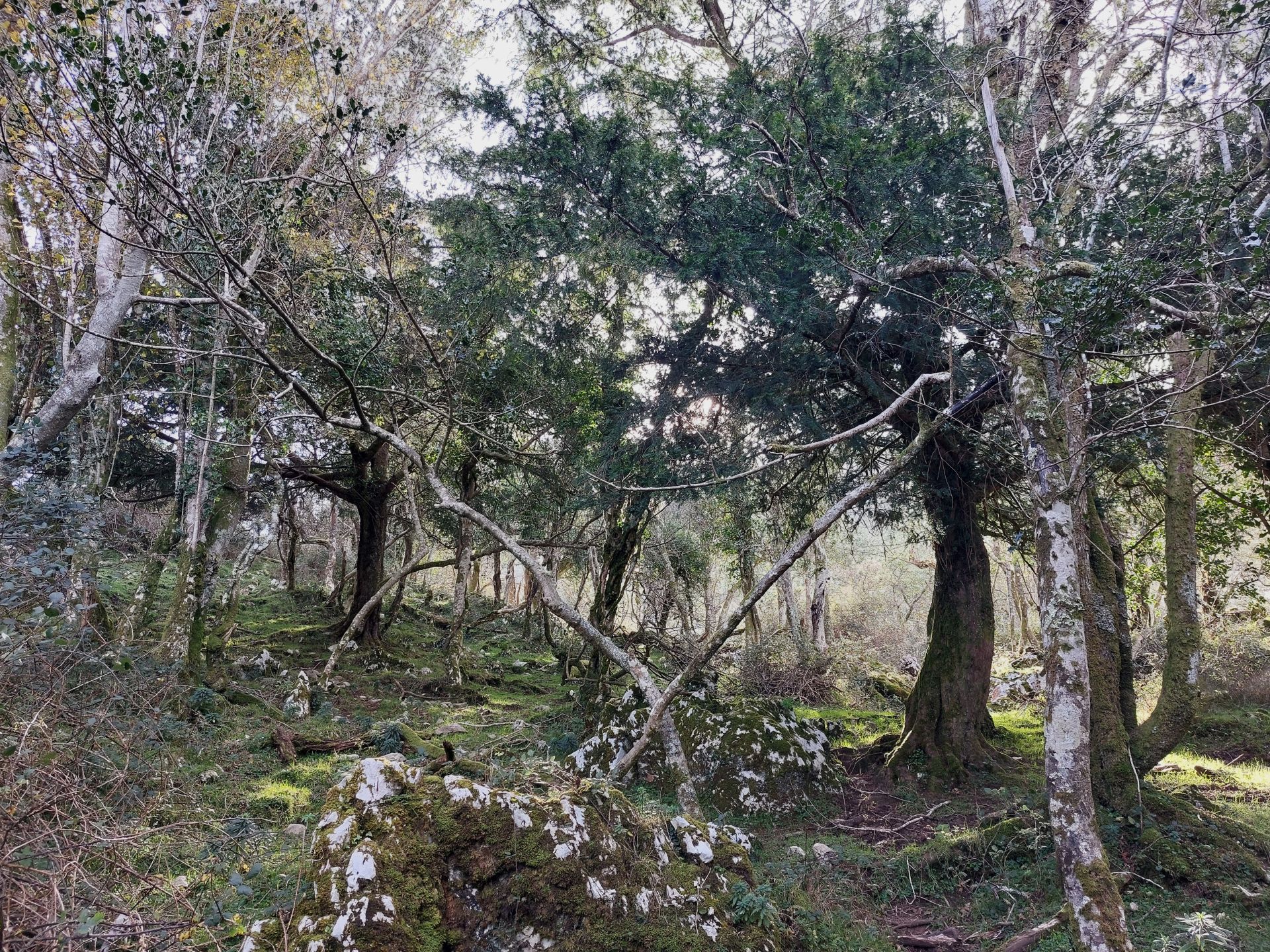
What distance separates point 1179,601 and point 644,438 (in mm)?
5997

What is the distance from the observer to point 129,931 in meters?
2.74

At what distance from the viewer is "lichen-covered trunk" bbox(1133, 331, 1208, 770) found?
5801 mm

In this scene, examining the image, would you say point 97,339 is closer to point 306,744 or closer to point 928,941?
point 306,744

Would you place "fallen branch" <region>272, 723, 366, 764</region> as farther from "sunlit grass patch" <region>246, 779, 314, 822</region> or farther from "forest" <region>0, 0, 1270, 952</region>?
"sunlit grass patch" <region>246, 779, 314, 822</region>

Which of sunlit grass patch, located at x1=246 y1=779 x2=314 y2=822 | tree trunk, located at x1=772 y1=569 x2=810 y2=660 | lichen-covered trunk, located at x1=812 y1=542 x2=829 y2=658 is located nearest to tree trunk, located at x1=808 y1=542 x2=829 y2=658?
lichen-covered trunk, located at x1=812 y1=542 x2=829 y2=658

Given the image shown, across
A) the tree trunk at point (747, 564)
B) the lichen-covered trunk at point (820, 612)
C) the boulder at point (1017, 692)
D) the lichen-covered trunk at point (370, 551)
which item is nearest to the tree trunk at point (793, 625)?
the tree trunk at point (747, 564)

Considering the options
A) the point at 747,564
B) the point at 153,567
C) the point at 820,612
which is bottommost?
the point at 820,612

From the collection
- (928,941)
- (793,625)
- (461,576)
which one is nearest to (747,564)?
(793,625)

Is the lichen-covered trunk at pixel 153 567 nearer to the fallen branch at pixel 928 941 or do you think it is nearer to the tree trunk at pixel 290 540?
the tree trunk at pixel 290 540

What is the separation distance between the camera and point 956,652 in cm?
872

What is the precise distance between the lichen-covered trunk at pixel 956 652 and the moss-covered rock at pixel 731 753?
58.6 inches

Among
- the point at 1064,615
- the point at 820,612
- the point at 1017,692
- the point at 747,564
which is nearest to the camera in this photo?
the point at 1064,615

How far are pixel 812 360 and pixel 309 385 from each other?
7.28 metres

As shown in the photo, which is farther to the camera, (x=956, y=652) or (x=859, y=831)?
(x=956, y=652)
